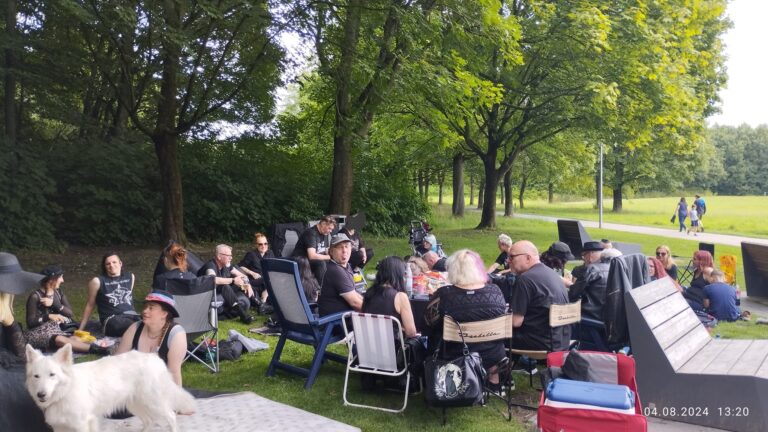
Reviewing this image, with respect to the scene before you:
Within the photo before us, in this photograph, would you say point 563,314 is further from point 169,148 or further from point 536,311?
point 169,148

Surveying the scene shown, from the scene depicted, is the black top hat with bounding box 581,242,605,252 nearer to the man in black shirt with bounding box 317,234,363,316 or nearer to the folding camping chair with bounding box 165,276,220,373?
the man in black shirt with bounding box 317,234,363,316

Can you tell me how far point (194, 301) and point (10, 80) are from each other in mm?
10277

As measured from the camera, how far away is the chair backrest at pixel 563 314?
511 centimetres

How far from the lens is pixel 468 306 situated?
4805 mm

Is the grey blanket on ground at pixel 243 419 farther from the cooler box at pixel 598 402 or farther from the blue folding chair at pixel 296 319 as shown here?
the cooler box at pixel 598 402

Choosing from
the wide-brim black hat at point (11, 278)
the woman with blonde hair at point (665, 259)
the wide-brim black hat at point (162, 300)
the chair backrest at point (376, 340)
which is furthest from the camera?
the woman with blonde hair at point (665, 259)

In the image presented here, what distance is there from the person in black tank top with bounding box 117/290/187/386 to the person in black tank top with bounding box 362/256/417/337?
65.5 inches

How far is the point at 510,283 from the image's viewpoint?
732 cm

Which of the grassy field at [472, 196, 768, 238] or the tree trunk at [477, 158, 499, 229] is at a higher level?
the tree trunk at [477, 158, 499, 229]

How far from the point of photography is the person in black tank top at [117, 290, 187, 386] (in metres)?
4.18

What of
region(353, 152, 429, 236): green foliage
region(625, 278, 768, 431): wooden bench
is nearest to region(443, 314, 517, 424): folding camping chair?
region(625, 278, 768, 431): wooden bench

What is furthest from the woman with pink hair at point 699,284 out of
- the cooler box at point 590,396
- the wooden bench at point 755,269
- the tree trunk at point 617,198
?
the tree trunk at point 617,198

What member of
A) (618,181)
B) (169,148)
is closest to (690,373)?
(169,148)

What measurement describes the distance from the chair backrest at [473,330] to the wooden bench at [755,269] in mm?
6838
